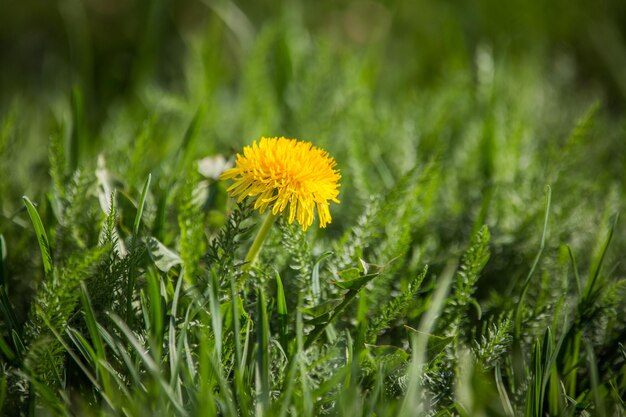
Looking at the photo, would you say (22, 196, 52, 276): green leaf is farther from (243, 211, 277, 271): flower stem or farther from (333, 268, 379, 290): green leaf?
(333, 268, 379, 290): green leaf

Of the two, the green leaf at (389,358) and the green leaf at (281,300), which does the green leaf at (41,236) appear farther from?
the green leaf at (389,358)

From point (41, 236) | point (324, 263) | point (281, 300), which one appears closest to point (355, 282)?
point (281, 300)

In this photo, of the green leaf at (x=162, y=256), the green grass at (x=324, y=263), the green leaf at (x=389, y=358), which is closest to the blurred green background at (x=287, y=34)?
the green grass at (x=324, y=263)

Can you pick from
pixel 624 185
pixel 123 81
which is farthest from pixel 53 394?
pixel 123 81

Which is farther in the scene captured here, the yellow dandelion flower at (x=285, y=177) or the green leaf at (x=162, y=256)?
the green leaf at (x=162, y=256)

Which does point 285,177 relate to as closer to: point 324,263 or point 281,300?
point 281,300
